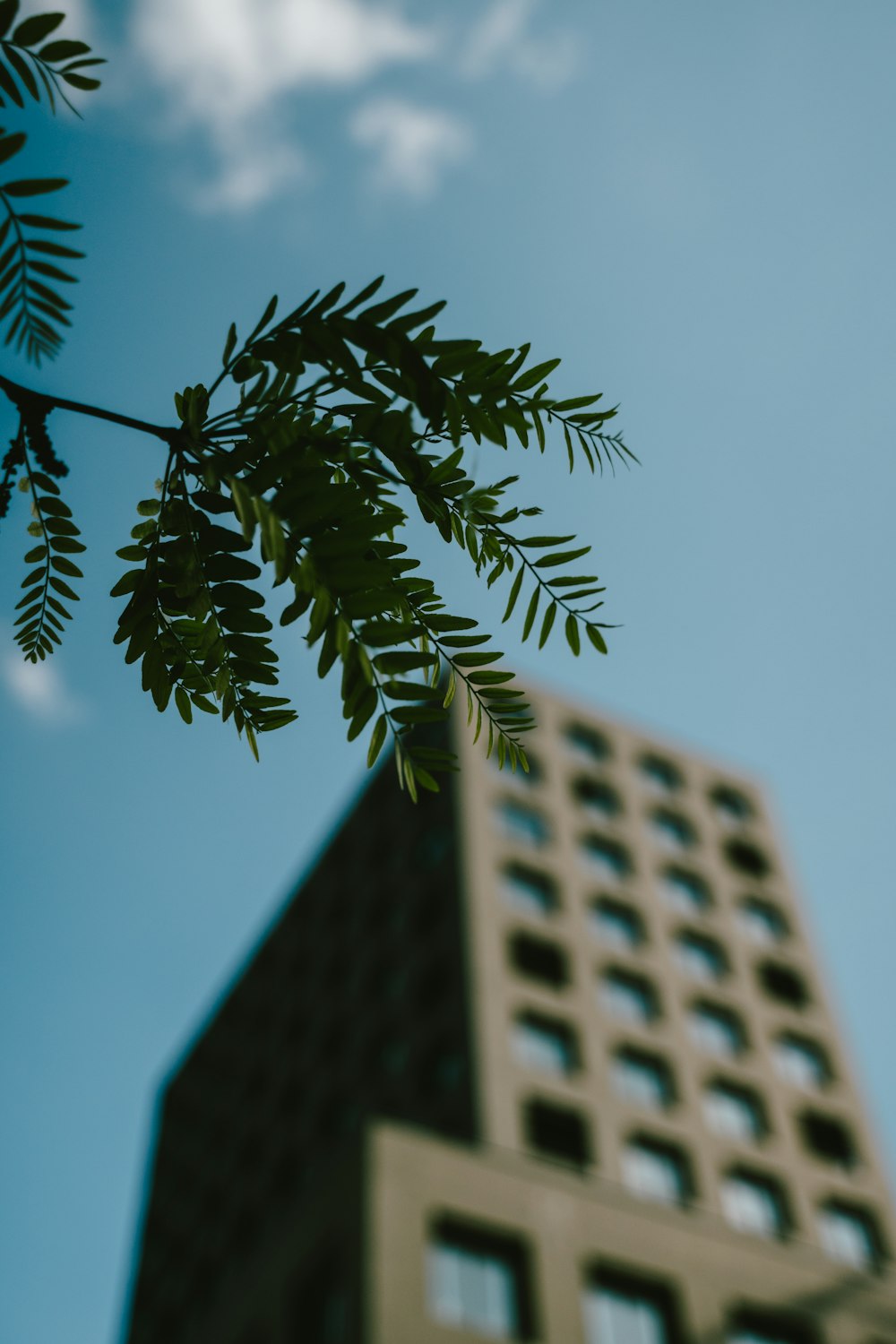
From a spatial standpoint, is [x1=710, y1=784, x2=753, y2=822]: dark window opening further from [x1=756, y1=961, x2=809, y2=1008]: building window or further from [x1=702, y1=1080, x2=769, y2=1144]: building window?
[x1=702, y1=1080, x2=769, y2=1144]: building window

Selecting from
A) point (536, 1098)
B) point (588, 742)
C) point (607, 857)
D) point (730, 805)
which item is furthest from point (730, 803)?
point (536, 1098)

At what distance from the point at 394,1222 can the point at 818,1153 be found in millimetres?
16274

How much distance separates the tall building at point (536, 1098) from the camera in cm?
2098

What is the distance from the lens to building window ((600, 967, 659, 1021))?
3062cm

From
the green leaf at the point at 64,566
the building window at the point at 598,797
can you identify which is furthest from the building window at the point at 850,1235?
the green leaf at the point at 64,566

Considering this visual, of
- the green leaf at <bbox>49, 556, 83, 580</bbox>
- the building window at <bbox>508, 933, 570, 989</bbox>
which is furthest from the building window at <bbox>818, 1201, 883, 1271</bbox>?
the green leaf at <bbox>49, 556, 83, 580</bbox>

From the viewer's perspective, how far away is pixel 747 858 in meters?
39.7

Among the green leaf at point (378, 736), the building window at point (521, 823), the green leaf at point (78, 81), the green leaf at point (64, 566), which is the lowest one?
the green leaf at point (378, 736)

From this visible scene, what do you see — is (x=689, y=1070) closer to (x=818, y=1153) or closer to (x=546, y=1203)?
(x=818, y=1153)

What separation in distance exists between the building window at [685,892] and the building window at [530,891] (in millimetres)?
4947

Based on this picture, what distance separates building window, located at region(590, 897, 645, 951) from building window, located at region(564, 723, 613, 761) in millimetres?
6662

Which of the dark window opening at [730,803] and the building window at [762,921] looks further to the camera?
the dark window opening at [730,803]

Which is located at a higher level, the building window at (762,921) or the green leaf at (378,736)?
the building window at (762,921)

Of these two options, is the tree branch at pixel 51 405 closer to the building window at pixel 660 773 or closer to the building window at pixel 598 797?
the building window at pixel 598 797
